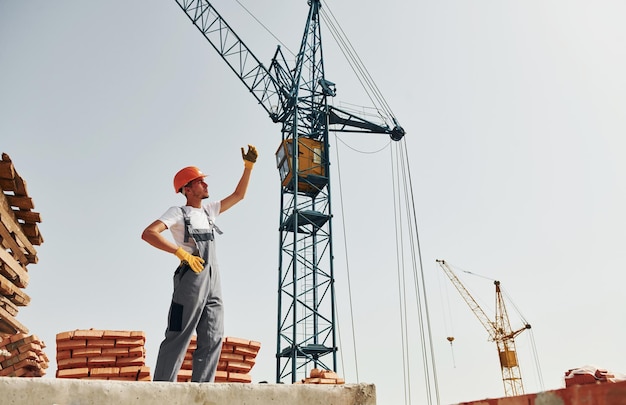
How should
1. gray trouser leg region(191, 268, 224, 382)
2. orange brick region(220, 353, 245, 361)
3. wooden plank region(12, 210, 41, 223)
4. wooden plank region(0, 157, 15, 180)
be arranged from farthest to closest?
orange brick region(220, 353, 245, 361), wooden plank region(12, 210, 41, 223), wooden plank region(0, 157, 15, 180), gray trouser leg region(191, 268, 224, 382)

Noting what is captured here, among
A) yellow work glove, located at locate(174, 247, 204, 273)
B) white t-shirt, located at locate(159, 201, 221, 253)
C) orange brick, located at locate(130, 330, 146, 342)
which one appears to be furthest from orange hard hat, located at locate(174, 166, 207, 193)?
orange brick, located at locate(130, 330, 146, 342)

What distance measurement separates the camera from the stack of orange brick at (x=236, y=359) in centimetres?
697

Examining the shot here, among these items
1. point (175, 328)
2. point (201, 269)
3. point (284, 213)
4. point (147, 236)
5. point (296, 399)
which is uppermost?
point (284, 213)

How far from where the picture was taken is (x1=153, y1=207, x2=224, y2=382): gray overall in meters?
3.18

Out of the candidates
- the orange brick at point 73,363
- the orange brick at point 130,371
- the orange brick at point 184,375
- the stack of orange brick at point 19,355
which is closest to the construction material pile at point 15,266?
the stack of orange brick at point 19,355

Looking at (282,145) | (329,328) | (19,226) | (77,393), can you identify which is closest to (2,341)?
(19,226)

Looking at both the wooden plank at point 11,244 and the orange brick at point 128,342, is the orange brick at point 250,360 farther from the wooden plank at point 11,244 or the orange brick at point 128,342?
the wooden plank at point 11,244

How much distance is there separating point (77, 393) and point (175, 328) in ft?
3.75

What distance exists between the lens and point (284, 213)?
2156cm

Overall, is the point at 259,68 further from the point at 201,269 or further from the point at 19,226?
the point at 201,269

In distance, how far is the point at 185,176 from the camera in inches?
149

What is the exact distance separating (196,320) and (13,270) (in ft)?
14.7

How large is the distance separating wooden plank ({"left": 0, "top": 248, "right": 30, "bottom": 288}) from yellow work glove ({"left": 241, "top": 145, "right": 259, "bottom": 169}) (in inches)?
149

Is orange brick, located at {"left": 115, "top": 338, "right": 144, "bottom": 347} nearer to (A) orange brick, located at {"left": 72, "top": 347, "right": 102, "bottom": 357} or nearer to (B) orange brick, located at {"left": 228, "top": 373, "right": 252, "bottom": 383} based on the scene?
(A) orange brick, located at {"left": 72, "top": 347, "right": 102, "bottom": 357}
